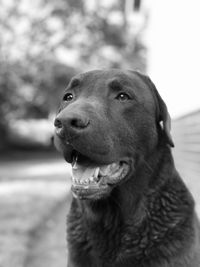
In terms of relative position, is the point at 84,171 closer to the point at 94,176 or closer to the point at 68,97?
the point at 94,176

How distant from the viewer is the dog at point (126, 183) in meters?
2.81

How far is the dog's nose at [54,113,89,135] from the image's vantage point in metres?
2.55

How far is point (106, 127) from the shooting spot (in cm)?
277

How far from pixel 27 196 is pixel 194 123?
639 centimetres

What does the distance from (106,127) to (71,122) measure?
0.98 feet

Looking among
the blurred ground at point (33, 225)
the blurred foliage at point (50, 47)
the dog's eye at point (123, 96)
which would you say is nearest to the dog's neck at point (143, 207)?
the dog's eye at point (123, 96)

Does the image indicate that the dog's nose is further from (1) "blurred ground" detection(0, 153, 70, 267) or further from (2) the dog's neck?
(1) "blurred ground" detection(0, 153, 70, 267)

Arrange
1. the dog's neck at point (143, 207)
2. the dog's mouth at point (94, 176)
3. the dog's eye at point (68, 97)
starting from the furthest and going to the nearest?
the dog's eye at point (68, 97) < the dog's neck at point (143, 207) < the dog's mouth at point (94, 176)

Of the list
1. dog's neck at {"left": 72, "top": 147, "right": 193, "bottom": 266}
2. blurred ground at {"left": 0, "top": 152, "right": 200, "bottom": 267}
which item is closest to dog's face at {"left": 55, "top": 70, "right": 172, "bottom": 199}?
dog's neck at {"left": 72, "top": 147, "right": 193, "bottom": 266}

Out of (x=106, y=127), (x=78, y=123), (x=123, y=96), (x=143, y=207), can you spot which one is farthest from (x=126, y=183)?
(x=78, y=123)

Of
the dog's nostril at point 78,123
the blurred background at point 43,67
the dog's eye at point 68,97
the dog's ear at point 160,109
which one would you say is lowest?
the dog's nostril at point 78,123

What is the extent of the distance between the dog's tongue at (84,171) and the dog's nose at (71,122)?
365mm

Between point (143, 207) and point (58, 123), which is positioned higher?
point (58, 123)

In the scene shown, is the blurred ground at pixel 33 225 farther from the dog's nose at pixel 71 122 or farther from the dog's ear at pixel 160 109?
the dog's nose at pixel 71 122
